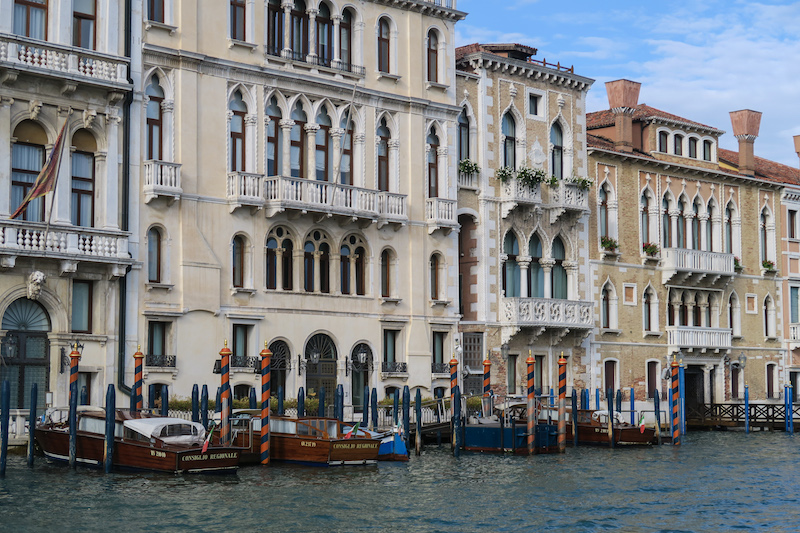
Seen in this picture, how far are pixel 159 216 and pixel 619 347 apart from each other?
55.8ft

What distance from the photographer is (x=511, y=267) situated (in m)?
39.1

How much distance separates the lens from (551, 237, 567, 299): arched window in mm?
40312

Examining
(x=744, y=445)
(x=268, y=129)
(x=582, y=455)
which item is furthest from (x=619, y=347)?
(x=268, y=129)

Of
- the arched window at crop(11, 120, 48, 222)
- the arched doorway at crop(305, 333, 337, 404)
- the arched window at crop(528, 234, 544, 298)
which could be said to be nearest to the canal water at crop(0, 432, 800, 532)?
the arched doorway at crop(305, 333, 337, 404)

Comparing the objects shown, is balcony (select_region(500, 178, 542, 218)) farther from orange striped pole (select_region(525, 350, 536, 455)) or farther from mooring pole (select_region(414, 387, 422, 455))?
mooring pole (select_region(414, 387, 422, 455))

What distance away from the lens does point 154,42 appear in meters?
30.9

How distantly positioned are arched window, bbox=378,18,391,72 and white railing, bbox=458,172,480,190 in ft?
12.5

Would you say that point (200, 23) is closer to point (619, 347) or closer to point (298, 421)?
point (298, 421)

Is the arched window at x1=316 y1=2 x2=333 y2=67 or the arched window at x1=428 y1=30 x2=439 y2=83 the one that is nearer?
the arched window at x1=316 y1=2 x2=333 y2=67

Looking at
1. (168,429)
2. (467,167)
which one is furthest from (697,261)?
(168,429)

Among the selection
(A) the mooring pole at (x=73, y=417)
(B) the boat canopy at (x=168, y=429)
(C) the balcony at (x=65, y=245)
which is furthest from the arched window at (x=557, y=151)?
(A) the mooring pole at (x=73, y=417)

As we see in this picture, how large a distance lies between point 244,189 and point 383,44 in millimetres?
6427

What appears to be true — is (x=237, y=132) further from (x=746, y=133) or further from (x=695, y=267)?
(x=746, y=133)

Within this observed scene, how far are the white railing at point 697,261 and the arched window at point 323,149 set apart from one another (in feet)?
45.4
